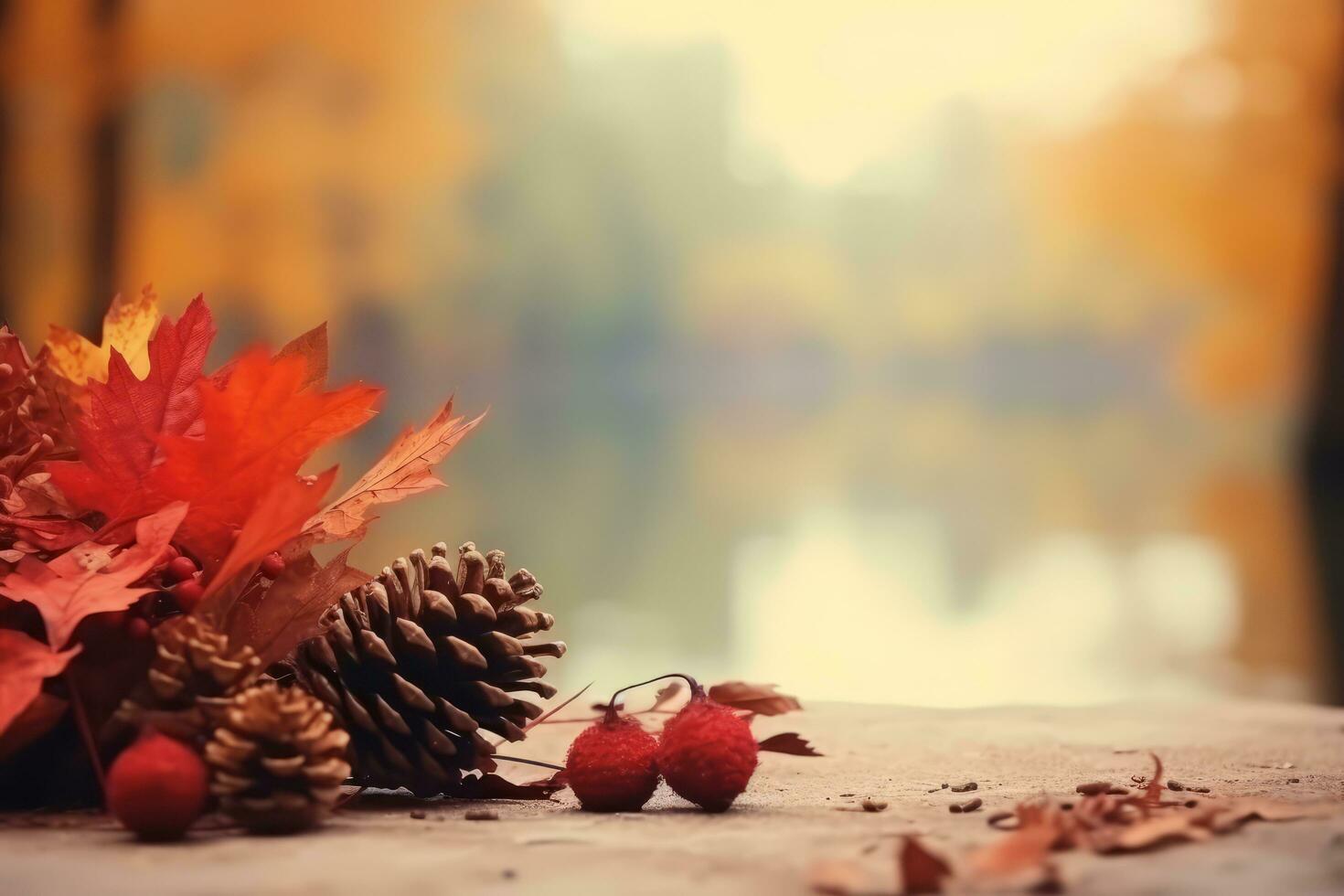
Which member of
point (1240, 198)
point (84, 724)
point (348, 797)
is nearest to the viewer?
point (84, 724)

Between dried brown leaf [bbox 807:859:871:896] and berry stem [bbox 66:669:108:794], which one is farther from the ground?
berry stem [bbox 66:669:108:794]

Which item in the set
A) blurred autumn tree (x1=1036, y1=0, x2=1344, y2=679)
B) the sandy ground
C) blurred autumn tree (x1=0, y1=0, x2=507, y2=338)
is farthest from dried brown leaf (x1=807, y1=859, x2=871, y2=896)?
blurred autumn tree (x1=0, y1=0, x2=507, y2=338)

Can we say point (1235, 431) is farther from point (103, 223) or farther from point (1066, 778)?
point (1066, 778)

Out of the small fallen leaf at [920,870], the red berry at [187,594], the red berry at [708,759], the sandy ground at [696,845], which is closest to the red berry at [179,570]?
the red berry at [187,594]

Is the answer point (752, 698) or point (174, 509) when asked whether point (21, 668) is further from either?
point (752, 698)

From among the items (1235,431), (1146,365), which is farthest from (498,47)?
(1146,365)

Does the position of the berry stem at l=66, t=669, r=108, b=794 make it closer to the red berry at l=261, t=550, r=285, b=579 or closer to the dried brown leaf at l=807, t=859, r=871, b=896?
the red berry at l=261, t=550, r=285, b=579

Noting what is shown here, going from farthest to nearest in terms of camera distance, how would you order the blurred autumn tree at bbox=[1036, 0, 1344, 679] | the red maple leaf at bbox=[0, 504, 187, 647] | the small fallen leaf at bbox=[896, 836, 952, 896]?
the blurred autumn tree at bbox=[1036, 0, 1344, 679] < the red maple leaf at bbox=[0, 504, 187, 647] < the small fallen leaf at bbox=[896, 836, 952, 896]

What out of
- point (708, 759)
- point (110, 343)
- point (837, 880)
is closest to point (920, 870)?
point (837, 880)
